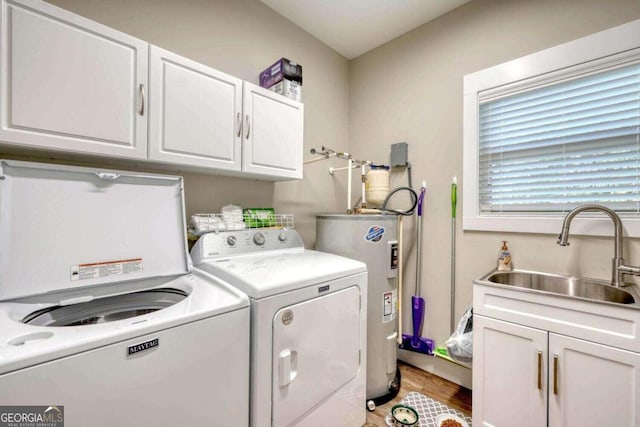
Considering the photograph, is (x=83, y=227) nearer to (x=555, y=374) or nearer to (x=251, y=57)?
(x=251, y=57)

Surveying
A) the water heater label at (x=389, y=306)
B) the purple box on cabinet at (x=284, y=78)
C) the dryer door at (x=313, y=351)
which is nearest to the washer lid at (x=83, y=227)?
the dryer door at (x=313, y=351)

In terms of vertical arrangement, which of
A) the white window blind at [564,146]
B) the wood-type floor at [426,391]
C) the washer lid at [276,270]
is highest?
the white window blind at [564,146]

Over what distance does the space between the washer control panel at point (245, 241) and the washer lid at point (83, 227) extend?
0.13 meters

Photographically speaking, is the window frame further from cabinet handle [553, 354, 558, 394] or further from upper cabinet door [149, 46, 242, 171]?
upper cabinet door [149, 46, 242, 171]

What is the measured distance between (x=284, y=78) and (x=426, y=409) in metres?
2.43

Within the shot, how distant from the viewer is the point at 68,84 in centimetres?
106

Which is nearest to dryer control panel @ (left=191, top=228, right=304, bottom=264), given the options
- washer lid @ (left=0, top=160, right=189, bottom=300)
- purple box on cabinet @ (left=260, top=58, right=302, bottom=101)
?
washer lid @ (left=0, top=160, right=189, bottom=300)

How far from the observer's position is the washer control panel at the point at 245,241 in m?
1.54

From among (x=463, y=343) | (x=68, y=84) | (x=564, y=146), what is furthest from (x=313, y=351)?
(x=564, y=146)

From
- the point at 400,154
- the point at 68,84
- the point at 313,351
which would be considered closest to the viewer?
the point at 68,84

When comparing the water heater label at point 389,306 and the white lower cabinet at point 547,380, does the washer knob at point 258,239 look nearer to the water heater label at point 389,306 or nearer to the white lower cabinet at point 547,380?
the water heater label at point 389,306

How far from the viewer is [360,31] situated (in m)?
2.42

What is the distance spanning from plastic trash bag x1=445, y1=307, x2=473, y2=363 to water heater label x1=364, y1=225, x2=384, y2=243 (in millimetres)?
777

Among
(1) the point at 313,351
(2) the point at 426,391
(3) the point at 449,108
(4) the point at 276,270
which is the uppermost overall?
(3) the point at 449,108
